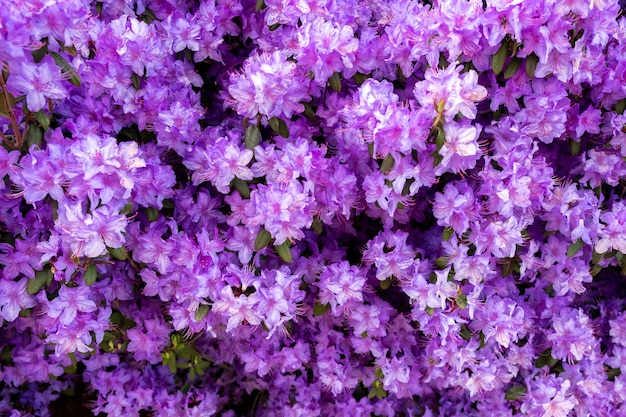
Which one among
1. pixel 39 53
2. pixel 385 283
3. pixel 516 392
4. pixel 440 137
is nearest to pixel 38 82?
pixel 39 53

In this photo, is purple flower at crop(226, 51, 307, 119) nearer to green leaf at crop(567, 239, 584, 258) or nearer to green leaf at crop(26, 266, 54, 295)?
green leaf at crop(26, 266, 54, 295)

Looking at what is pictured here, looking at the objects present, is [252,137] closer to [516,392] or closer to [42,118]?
[42,118]

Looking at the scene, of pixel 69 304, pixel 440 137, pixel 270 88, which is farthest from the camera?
pixel 69 304

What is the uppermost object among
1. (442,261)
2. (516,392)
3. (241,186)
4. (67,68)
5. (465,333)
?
(67,68)

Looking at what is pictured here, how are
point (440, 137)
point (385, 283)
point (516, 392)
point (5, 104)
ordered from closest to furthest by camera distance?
1. point (5, 104)
2. point (440, 137)
3. point (385, 283)
4. point (516, 392)

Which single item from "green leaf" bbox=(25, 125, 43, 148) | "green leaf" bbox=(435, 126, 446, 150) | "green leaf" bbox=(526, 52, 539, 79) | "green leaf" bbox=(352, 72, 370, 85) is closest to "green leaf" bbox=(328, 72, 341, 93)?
"green leaf" bbox=(352, 72, 370, 85)

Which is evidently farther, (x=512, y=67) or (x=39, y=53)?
(x=512, y=67)
